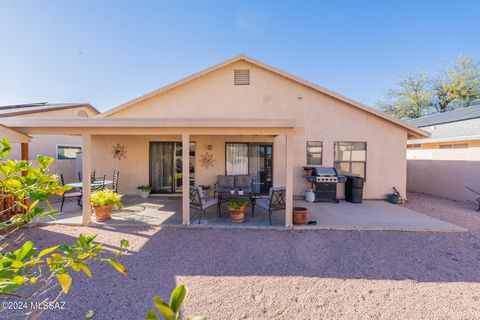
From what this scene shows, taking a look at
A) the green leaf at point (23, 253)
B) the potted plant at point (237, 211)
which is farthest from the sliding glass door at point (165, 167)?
the green leaf at point (23, 253)

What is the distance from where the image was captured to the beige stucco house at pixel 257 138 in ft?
29.4

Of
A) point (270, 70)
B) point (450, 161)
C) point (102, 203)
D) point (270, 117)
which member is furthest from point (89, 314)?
point (450, 161)

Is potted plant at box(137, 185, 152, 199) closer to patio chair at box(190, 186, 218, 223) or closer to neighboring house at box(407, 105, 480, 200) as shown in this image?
patio chair at box(190, 186, 218, 223)

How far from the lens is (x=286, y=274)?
3.73m

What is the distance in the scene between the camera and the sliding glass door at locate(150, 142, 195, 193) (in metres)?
9.80

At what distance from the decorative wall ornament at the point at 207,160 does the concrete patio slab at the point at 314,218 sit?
2093 mm

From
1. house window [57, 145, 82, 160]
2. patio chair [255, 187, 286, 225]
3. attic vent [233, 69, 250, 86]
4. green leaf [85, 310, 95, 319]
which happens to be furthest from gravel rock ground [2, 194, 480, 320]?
house window [57, 145, 82, 160]

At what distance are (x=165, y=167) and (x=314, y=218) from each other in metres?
6.70

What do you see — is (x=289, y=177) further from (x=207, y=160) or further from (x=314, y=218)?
(x=207, y=160)

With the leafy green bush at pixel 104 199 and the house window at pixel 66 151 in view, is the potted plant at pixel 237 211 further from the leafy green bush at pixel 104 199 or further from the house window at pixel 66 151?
the house window at pixel 66 151

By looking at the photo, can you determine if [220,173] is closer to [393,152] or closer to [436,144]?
[393,152]

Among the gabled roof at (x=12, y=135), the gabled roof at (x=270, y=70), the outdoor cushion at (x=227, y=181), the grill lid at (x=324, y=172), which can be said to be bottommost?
the outdoor cushion at (x=227, y=181)

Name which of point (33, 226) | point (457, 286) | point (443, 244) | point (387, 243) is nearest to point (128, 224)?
point (33, 226)

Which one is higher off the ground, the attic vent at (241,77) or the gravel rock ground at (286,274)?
the attic vent at (241,77)
